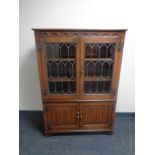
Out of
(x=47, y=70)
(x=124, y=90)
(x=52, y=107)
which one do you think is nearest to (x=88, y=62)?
(x=47, y=70)

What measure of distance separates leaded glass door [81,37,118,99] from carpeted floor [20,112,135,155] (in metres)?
0.61

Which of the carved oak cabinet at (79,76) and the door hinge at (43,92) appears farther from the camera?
the door hinge at (43,92)

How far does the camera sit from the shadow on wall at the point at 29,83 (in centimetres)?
271

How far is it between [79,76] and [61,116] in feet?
2.02

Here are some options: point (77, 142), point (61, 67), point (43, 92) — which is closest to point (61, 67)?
point (61, 67)

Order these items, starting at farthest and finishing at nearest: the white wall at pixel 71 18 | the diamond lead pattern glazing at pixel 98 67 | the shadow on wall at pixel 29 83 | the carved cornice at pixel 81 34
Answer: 1. the shadow on wall at pixel 29 83
2. the white wall at pixel 71 18
3. the diamond lead pattern glazing at pixel 98 67
4. the carved cornice at pixel 81 34

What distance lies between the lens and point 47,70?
2186 millimetres

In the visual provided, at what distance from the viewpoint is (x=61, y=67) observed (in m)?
2.22

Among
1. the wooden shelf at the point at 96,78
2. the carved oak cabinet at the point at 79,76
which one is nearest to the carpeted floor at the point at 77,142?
the carved oak cabinet at the point at 79,76

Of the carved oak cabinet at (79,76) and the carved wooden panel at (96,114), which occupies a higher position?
the carved oak cabinet at (79,76)

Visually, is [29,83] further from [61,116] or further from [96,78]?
[96,78]

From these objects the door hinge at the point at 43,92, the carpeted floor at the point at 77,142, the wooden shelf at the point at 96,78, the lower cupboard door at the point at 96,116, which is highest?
the wooden shelf at the point at 96,78

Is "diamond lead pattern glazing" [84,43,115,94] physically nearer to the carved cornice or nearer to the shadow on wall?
the carved cornice

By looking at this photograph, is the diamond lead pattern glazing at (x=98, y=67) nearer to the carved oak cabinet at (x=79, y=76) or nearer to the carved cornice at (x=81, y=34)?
the carved oak cabinet at (x=79, y=76)
